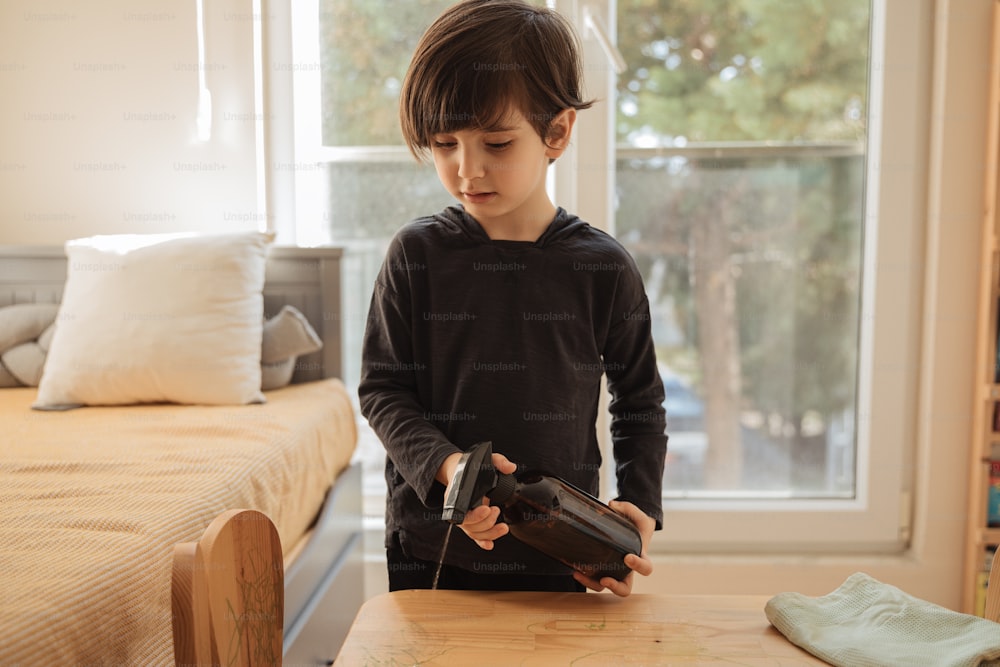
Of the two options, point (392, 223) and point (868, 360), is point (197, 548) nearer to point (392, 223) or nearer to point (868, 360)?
point (392, 223)

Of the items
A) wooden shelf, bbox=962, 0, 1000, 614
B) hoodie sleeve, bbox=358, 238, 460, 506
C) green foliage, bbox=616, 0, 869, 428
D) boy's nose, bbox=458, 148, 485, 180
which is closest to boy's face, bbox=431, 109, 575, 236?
boy's nose, bbox=458, 148, 485, 180

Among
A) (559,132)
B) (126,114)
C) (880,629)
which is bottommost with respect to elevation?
(880,629)

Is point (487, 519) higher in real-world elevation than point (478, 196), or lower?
lower

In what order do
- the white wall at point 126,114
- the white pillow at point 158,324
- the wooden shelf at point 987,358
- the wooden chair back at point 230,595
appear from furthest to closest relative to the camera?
the white wall at point 126,114 < the wooden shelf at point 987,358 < the white pillow at point 158,324 < the wooden chair back at point 230,595

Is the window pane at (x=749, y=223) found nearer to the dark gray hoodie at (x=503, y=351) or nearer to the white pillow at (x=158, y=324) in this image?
the white pillow at (x=158, y=324)

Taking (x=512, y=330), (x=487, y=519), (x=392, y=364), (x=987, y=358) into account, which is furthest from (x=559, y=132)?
(x=987, y=358)

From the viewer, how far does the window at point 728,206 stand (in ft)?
6.58

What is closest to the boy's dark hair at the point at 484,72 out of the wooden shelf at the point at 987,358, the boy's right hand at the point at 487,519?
the boy's right hand at the point at 487,519

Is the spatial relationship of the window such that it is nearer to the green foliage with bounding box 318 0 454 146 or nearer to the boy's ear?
the green foliage with bounding box 318 0 454 146

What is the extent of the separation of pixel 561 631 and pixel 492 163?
50cm

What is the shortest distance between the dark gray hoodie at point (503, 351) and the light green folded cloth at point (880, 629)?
28 centimetres

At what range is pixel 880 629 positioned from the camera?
671 millimetres

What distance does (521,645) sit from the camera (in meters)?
0.67

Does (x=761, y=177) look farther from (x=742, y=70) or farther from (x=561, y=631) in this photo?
(x=561, y=631)
